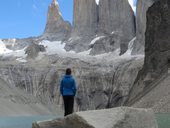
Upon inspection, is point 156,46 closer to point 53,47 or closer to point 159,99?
point 159,99

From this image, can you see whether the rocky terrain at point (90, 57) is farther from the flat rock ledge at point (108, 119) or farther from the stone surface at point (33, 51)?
the flat rock ledge at point (108, 119)

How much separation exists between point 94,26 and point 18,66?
39091mm

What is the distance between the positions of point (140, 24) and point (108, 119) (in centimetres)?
15100

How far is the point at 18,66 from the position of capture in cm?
15688

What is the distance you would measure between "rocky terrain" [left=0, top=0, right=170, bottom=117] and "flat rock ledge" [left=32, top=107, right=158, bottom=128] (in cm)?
9342

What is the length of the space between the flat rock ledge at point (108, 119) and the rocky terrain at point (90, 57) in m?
93.4

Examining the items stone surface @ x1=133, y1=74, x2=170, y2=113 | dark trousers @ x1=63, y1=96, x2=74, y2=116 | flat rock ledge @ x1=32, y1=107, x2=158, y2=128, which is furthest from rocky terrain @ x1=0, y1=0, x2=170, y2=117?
flat rock ledge @ x1=32, y1=107, x2=158, y2=128

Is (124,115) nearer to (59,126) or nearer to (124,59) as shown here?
(59,126)

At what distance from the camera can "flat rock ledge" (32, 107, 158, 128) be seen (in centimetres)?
1159

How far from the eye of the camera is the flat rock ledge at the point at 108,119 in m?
11.6

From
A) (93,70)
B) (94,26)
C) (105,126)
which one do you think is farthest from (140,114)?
(94,26)

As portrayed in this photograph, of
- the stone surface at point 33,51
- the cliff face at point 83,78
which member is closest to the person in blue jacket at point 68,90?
the cliff face at point 83,78

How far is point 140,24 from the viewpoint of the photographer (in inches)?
6339

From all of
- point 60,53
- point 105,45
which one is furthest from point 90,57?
point 60,53
